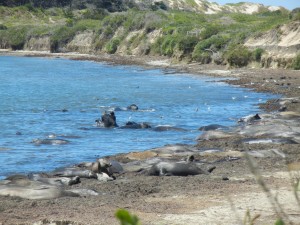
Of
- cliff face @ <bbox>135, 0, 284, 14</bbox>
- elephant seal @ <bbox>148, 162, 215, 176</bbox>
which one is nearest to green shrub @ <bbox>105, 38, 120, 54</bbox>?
cliff face @ <bbox>135, 0, 284, 14</bbox>

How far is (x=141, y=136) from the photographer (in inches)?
869

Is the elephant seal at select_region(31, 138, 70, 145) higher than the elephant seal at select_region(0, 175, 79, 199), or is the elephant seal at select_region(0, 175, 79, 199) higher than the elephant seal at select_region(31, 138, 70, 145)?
the elephant seal at select_region(0, 175, 79, 199)

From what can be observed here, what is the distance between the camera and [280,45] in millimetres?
47812

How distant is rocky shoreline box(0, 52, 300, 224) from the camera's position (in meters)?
9.44

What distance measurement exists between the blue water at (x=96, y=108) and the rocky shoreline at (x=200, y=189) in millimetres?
2227

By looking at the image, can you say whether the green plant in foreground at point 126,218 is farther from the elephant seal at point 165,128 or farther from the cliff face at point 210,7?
the cliff face at point 210,7

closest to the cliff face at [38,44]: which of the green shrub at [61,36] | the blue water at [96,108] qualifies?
the green shrub at [61,36]

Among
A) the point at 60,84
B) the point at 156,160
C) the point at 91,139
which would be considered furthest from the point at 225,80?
the point at 156,160

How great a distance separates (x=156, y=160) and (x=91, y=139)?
21.8ft

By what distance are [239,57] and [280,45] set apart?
3.62 metres

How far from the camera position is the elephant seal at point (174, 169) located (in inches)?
540

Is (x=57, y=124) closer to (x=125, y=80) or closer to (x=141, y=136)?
(x=141, y=136)

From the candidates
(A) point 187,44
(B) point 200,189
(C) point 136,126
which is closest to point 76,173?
(B) point 200,189

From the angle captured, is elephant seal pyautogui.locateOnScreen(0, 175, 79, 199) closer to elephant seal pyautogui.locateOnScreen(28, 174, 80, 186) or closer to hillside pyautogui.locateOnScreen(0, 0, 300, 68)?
elephant seal pyautogui.locateOnScreen(28, 174, 80, 186)
